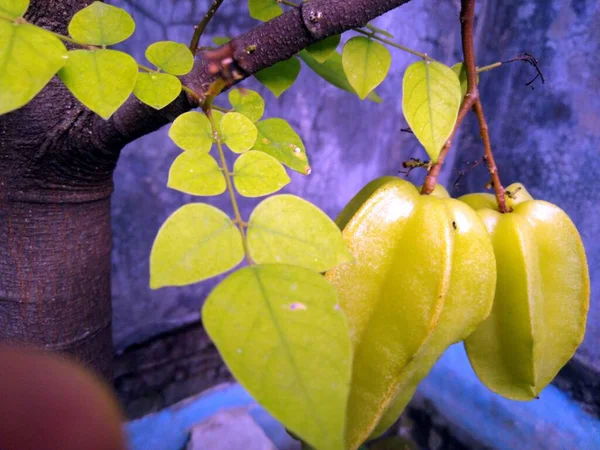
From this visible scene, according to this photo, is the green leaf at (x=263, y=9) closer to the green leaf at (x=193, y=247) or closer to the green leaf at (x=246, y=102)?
the green leaf at (x=246, y=102)

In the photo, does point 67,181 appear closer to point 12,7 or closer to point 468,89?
point 12,7

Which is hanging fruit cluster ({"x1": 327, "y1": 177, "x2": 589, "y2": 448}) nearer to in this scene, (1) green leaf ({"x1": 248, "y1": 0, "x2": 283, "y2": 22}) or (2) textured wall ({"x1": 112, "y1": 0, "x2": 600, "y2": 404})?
(1) green leaf ({"x1": 248, "y1": 0, "x2": 283, "y2": 22})

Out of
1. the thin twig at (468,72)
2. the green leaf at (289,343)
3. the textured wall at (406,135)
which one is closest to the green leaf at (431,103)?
the thin twig at (468,72)

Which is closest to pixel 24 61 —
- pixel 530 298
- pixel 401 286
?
pixel 401 286

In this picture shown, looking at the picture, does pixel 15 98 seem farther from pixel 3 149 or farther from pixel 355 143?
pixel 355 143

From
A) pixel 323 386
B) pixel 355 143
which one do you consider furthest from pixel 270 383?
pixel 355 143

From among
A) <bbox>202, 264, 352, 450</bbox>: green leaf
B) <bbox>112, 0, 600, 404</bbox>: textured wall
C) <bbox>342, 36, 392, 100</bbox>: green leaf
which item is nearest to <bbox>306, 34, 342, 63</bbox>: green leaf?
<bbox>342, 36, 392, 100</bbox>: green leaf
